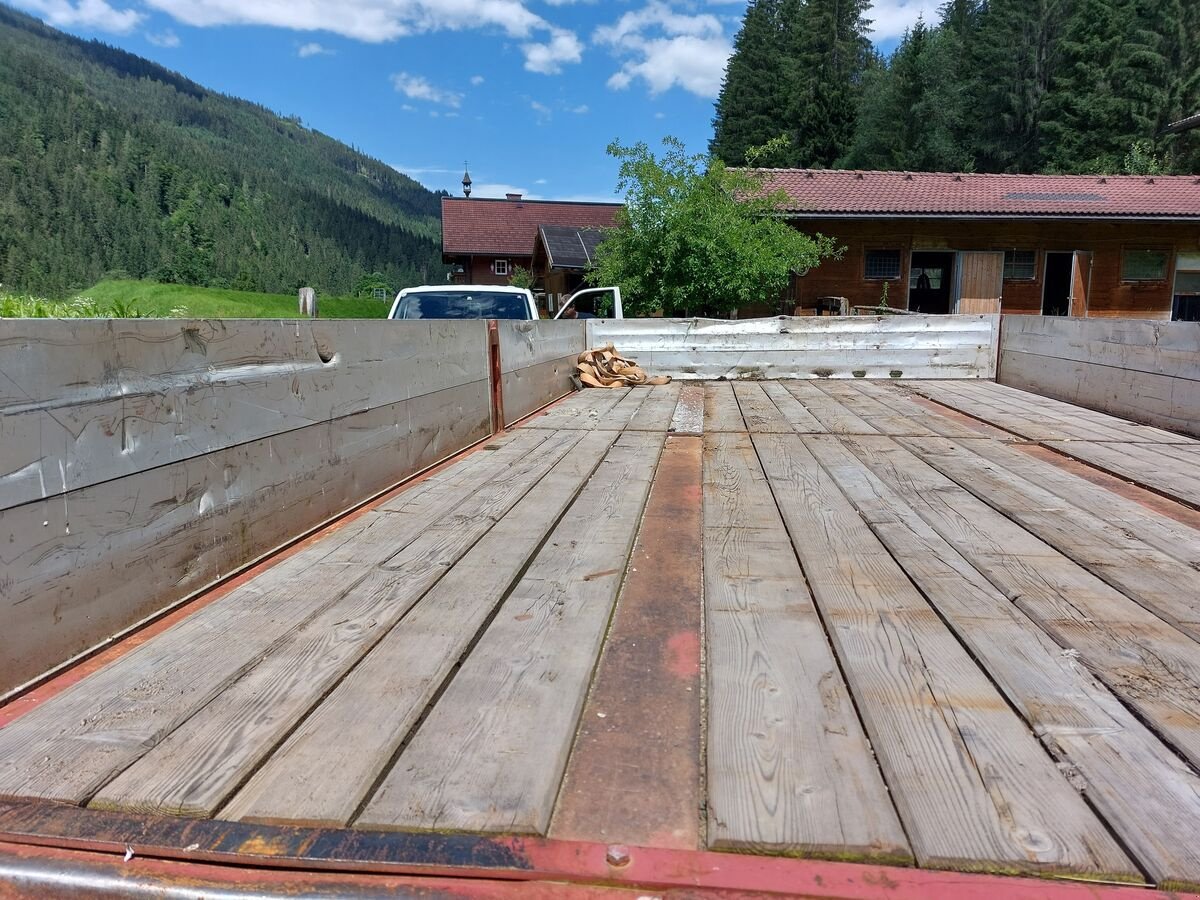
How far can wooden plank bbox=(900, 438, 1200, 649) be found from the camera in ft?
6.51

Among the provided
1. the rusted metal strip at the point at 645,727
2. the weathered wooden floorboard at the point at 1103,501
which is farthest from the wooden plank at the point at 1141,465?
the rusted metal strip at the point at 645,727

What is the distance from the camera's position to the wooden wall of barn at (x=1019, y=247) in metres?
16.3

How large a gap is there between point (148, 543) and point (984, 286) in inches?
708

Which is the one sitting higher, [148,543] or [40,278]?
[40,278]

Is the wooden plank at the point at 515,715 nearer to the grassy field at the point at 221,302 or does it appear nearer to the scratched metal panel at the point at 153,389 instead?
the scratched metal panel at the point at 153,389

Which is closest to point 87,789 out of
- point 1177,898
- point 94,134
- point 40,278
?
point 1177,898

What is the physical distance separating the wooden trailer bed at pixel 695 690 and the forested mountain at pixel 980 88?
104 ft

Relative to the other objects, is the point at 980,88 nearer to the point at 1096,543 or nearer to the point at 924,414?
the point at 924,414

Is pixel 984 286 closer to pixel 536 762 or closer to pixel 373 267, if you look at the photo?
pixel 536 762

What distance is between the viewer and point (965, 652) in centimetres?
167

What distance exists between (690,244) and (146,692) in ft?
38.3

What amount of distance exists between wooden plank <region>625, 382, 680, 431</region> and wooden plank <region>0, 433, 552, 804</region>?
3.10 metres

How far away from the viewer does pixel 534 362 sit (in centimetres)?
597

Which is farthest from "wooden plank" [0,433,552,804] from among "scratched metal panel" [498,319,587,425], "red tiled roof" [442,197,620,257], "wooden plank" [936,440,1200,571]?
"red tiled roof" [442,197,620,257]
